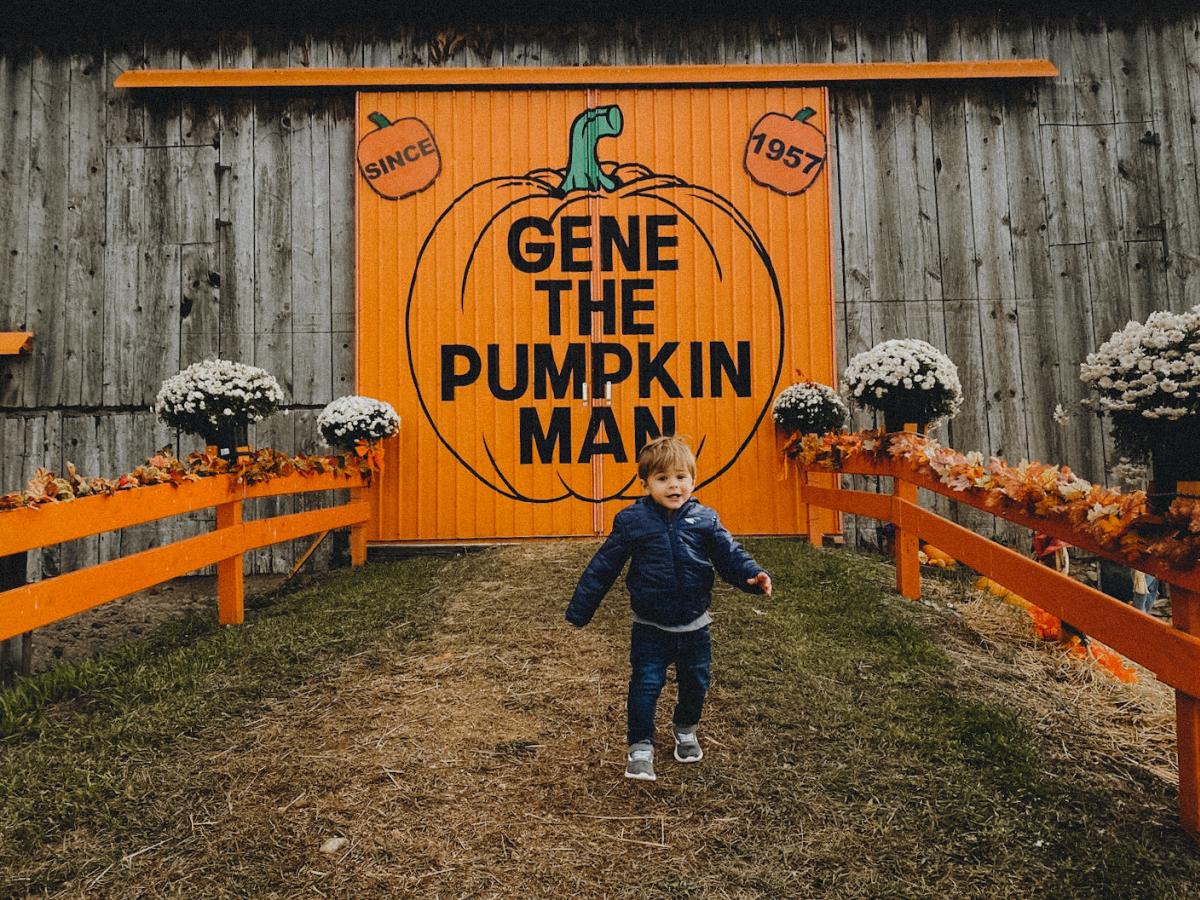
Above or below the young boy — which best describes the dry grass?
below

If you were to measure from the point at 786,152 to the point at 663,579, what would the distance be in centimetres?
577

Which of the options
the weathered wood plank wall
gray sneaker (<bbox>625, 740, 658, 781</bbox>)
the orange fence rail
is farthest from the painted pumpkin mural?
gray sneaker (<bbox>625, 740, 658, 781</bbox>)

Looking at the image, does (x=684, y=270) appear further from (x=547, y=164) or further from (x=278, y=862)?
(x=278, y=862)

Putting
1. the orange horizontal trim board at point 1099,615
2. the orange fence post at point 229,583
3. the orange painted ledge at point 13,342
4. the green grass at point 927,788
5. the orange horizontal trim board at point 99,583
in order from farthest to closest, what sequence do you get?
the orange painted ledge at point 13,342 < the orange fence post at point 229,583 < the orange horizontal trim board at point 99,583 < the orange horizontal trim board at point 1099,615 < the green grass at point 927,788

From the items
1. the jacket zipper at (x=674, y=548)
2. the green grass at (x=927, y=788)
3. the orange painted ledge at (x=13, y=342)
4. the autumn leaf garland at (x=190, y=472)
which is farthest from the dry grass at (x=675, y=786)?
the orange painted ledge at (x=13, y=342)

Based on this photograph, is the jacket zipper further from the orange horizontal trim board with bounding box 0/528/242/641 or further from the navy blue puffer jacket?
the orange horizontal trim board with bounding box 0/528/242/641

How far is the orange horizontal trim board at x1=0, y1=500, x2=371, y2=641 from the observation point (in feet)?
9.37

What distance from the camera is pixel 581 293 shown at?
678 cm

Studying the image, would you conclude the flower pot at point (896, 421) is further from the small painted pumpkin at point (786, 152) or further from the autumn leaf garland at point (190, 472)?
the autumn leaf garland at point (190, 472)

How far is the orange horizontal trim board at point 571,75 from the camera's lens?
22.3 feet

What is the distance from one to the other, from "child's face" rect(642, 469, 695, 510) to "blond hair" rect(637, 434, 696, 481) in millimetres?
18

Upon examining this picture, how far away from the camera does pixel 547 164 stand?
22.5ft

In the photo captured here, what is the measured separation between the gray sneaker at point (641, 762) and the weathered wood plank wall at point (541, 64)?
5.09 metres

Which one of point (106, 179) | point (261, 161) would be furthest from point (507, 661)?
point (106, 179)
